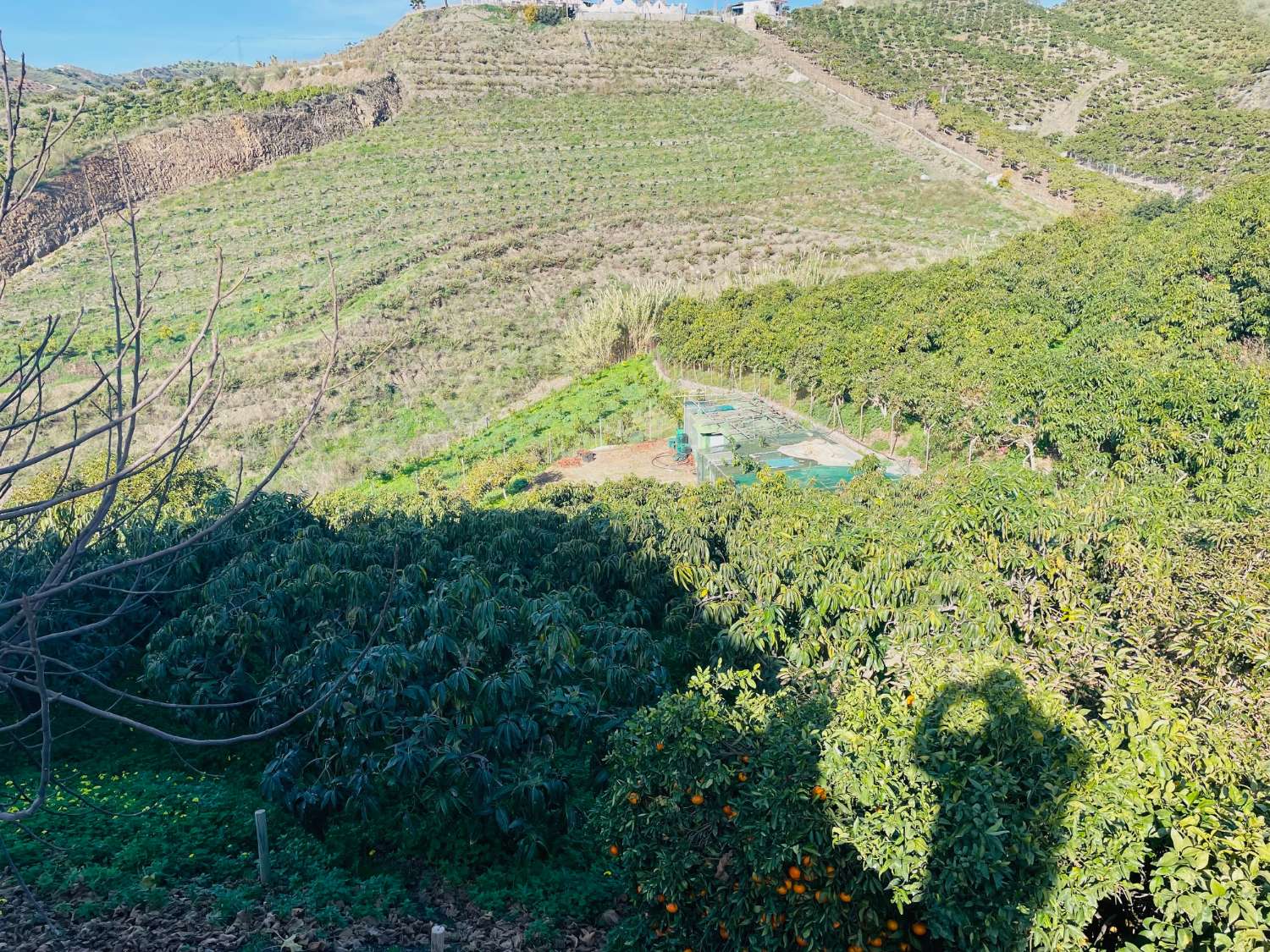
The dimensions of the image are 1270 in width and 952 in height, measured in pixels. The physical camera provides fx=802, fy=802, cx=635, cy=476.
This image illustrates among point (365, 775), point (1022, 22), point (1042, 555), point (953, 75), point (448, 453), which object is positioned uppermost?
point (1022, 22)

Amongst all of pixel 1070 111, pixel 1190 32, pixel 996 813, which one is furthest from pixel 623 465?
pixel 1190 32

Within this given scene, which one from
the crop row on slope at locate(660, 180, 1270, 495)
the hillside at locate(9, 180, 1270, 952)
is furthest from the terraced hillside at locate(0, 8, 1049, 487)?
the hillside at locate(9, 180, 1270, 952)

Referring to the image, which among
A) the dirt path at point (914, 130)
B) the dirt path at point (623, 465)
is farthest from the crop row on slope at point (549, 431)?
the dirt path at point (914, 130)

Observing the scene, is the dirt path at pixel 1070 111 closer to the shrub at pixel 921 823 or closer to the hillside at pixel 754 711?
the hillside at pixel 754 711

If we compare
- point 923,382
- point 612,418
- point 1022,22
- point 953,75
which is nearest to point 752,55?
point 953,75

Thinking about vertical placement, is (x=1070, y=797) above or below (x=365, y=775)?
above

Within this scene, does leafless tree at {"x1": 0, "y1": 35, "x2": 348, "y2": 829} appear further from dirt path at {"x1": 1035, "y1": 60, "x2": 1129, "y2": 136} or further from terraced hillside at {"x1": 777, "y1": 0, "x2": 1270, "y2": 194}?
dirt path at {"x1": 1035, "y1": 60, "x2": 1129, "y2": 136}

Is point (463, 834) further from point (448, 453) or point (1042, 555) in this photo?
point (448, 453)
